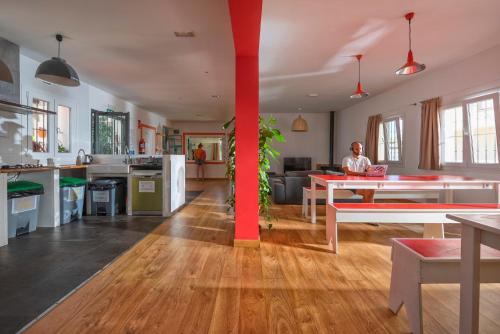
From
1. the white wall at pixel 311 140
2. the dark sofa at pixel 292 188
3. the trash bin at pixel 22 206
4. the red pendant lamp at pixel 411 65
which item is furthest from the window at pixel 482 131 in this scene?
the trash bin at pixel 22 206

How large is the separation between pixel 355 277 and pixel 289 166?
8.57 meters

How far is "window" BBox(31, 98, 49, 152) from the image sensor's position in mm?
4930

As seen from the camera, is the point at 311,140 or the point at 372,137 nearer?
the point at 372,137

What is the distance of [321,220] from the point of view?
16.0 ft

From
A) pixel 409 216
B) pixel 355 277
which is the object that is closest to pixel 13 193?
pixel 355 277

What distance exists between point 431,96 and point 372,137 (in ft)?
7.74

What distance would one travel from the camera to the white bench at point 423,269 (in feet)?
5.27

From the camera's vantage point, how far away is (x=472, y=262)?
1.21 meters

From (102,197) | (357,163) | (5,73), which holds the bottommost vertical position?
(102,197)

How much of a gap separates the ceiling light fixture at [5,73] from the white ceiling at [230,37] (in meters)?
0.39

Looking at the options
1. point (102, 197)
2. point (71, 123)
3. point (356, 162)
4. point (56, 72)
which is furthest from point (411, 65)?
point (71, 123)

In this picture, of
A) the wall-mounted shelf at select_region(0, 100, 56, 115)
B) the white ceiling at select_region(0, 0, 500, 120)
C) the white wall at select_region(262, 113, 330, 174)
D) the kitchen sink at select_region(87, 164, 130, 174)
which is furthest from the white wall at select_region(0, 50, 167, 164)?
the white wall at select_region(262, 113, 330, 174)

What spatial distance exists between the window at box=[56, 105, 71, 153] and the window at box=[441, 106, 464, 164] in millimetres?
7136

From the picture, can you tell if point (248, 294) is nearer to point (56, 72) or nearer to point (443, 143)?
point (56, 72)
